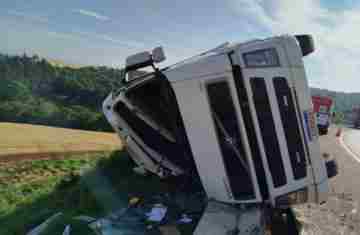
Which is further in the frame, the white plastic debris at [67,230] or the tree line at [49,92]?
the tree line at [49,92]

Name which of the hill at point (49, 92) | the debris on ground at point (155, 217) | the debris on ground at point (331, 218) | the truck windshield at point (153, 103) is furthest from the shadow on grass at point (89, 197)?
the hill at point (49, 92)

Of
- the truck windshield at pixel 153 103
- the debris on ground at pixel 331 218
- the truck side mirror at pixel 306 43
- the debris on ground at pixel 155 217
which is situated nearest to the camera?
the debris on ground at pixel 155 217

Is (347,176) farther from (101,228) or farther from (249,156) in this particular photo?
(101,228)

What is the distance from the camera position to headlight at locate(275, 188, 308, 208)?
268cm

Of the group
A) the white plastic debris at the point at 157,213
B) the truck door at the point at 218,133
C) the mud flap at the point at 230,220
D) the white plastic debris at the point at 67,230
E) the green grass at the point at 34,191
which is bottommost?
the green grass at the point at 34,191

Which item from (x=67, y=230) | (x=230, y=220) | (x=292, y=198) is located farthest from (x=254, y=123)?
(x=67, y=230)

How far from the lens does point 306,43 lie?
10.1 ft

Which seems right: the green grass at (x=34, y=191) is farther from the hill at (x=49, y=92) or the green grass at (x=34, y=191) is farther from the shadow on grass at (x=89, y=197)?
the hill at (x=49, y=92)

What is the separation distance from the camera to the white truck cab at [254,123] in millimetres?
2666

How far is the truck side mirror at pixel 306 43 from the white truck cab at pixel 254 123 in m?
0.30

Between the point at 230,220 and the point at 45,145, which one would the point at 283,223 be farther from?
the point at 45,145

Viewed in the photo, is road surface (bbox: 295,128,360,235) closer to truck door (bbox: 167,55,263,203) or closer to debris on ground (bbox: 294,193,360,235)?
debris on ground (bbox: 294,193,360,235)

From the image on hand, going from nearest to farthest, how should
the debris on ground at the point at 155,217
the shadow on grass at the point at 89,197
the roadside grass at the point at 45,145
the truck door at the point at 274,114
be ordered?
the truck door at the point at 274,114 < the debris on ground at the point at 155,217 < the shadow on grass at the point at 89,197 < the roadside grass at the point at 45,145

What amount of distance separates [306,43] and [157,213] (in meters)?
2.66
